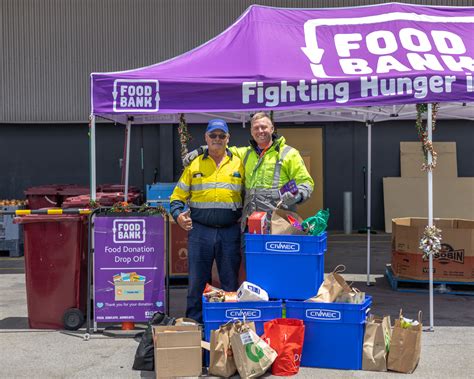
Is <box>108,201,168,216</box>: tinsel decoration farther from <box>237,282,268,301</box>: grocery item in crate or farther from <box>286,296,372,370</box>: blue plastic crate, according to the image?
<box>286,296,372,370</box>: blue plastic crate

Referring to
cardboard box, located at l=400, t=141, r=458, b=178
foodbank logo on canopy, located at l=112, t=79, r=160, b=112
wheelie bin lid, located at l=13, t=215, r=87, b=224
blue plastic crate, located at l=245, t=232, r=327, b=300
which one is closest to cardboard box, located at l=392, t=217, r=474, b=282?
blue plastic crate, located at l=245, t=232, r=327, b=300

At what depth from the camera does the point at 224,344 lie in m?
5.59

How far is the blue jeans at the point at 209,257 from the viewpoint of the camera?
6.48m

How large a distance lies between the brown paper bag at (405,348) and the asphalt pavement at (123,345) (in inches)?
3.0

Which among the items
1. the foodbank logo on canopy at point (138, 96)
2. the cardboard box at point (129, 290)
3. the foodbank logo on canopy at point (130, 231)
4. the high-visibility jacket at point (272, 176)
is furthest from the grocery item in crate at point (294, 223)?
the foodbank logo on canopy at point (138, 96)

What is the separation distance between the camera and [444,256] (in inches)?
351

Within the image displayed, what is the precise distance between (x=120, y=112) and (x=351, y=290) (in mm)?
3007

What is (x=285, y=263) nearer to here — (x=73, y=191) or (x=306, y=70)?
(x=306, y=70)

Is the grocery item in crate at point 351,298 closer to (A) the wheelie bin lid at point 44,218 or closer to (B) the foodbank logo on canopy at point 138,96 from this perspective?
(B) the foodbank logo on canopy at point 138,96

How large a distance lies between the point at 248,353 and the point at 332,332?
774 mm

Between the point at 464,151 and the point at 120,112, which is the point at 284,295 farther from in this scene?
the point at 464,151

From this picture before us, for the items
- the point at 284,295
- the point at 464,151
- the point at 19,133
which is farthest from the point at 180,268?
the point at 464,151

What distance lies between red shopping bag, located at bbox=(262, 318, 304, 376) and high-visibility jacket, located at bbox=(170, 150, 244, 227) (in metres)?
1.25

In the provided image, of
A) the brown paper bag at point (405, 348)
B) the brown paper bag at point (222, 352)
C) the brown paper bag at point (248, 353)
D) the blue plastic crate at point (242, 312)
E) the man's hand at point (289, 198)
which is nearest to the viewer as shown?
the brown paper bag at point (248, 353)
